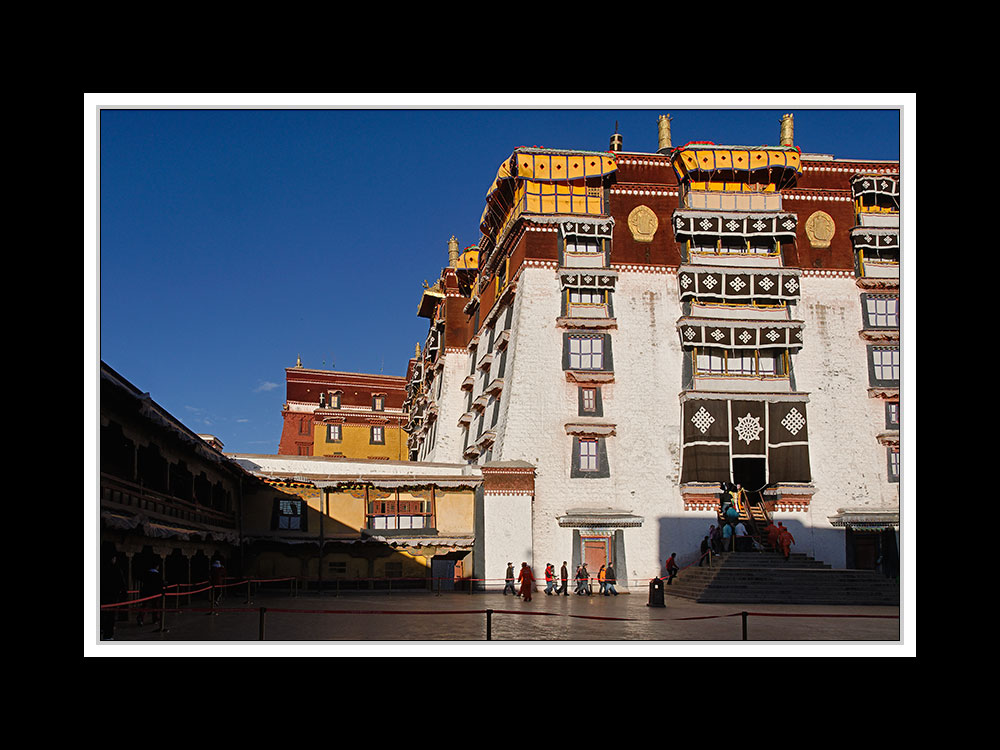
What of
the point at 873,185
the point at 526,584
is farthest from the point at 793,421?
the point at 526,584

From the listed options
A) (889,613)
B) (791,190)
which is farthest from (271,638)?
(791,190)

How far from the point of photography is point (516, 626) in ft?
63.4

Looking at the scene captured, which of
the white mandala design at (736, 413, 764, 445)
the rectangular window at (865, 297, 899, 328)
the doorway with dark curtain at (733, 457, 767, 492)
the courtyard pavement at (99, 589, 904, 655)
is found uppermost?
the rectangular window at (865, 297, 899, 328)

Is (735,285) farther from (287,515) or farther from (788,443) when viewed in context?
(287,515)

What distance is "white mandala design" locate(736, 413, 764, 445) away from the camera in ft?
115

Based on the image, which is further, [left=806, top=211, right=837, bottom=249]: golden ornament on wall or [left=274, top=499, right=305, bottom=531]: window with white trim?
[left=806, top=211, right=837, bottom=249]: golden ornament on wall

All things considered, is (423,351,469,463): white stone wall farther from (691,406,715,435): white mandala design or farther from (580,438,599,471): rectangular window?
(691,406,715,435): white mandala design

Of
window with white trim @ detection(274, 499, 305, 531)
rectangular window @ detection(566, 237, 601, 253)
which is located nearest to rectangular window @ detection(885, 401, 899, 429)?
rectangular window @ detection(566, 237, 601, 253)

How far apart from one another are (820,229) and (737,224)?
12.4ft

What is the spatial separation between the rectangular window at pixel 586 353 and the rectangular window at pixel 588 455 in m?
3.00

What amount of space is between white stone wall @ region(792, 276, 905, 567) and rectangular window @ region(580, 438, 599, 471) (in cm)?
734

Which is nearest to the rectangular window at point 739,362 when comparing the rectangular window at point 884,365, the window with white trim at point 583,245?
the rectangular window at point 884,365

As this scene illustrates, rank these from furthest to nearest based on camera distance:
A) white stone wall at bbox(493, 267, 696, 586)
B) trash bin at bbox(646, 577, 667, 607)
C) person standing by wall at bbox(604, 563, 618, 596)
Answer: white stone wall at bbox(493, 267, 696, 586)
person standing by wall at bbox(604, 563, 618, 596)
trash bin at bbox(646, 577, 667, 607)
